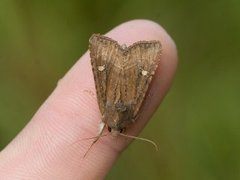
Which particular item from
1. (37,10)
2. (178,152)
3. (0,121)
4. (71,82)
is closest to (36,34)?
(37,10)

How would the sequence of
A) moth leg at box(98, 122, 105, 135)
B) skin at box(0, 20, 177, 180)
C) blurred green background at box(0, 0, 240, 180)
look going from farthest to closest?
1. blurred green background at box(0, 0, 240, 180)
2. moth leg at box(98, 122, 105, 135)
3. skin at box(0, 20, 177, 180)

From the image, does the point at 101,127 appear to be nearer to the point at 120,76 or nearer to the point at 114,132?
the point at 114,132

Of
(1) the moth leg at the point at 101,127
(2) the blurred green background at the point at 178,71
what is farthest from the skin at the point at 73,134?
(2) the blurred green background at the point at 178,71

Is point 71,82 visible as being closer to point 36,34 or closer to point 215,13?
point 36,34

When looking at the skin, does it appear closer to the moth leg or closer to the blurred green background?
the moth leg

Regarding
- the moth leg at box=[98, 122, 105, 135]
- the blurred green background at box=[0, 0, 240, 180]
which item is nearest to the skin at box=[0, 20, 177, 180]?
the moth leg at box=[98, 122, 105, 135]

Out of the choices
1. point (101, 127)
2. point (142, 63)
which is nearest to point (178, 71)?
point (142, 63)

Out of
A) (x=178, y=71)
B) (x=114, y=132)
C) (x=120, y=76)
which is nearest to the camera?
(x=114, y=132)

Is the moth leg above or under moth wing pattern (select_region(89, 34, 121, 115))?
under
